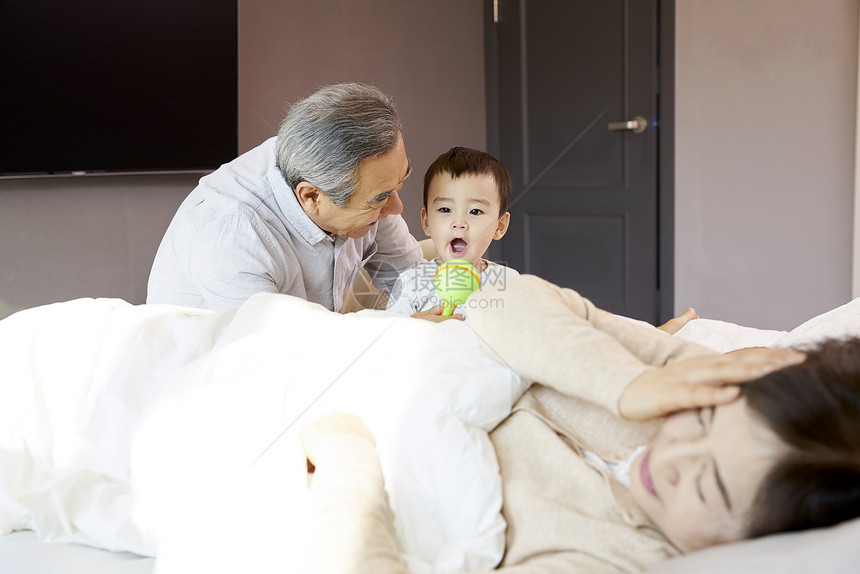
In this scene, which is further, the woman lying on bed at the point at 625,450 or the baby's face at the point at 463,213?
the baby's face at the point at 463,213

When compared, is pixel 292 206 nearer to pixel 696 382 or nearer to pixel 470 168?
pixel 470 168

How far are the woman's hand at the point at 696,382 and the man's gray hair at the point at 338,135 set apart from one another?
101 cm

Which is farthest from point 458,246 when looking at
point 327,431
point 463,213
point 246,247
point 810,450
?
point 810,450

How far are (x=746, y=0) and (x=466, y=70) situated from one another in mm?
1340

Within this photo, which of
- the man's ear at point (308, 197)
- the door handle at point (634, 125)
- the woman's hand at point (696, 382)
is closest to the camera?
the woman's hand at point (696, 382)

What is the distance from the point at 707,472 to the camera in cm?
69

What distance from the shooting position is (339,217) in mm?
1754

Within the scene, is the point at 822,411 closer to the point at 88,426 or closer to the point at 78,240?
the point at 88,426

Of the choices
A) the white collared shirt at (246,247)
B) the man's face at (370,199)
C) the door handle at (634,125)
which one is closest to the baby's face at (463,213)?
the man's face at (370,199)

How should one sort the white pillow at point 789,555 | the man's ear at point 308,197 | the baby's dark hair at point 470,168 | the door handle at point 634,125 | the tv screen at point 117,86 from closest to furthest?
the white pillow at point 789,555 < the man's ear at point 308,197 < the baby's dark hair at point 470,168 < the tv screen at point 117,86 < the door handle at point 634,125

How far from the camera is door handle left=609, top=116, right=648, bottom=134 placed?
3.51 m

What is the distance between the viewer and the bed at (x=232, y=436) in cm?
82

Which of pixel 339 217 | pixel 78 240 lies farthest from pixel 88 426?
pixel 78 240

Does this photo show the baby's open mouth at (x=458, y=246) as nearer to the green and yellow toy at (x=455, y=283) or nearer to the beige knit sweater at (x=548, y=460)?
the green and yellow toy at (x=455, y=283)
